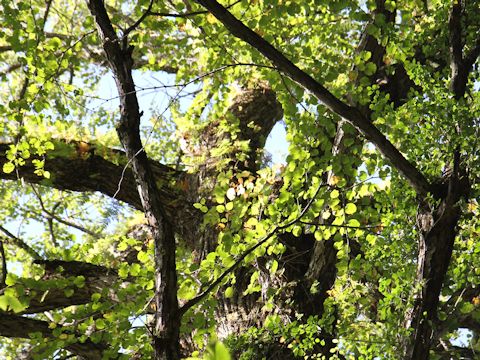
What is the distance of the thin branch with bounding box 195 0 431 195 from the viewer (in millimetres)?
2209

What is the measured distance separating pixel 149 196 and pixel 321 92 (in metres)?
1.14

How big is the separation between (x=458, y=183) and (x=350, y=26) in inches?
124

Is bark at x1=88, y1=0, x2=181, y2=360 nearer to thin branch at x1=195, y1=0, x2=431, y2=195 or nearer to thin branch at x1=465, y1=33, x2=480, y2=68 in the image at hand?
thin branch at x1=195, y1=0, x2=431, y2=195

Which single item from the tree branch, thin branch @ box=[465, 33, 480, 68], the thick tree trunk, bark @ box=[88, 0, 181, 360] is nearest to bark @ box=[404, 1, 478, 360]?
the thick tree trunk

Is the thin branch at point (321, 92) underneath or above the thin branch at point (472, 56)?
underneath

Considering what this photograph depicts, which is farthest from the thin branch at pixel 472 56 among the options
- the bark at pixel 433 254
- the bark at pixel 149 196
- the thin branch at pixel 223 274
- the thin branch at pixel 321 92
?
the bark at pixel 149 196

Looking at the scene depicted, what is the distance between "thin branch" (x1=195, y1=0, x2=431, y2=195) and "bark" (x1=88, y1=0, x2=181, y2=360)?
2.28ft

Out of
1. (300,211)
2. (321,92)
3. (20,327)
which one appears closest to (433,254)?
(300,211)

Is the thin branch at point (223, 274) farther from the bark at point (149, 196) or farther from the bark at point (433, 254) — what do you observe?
the bark at point (433, 254)

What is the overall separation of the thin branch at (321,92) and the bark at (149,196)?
69 centimetres

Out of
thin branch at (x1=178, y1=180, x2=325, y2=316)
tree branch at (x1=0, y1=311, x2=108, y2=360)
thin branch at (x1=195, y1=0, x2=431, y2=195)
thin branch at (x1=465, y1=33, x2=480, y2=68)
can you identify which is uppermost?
thin branch at (x1=465, y1=33, x2=480, y2=68)

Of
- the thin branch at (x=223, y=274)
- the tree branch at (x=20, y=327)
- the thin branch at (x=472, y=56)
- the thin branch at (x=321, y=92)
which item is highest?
the thin branch at (x=472, y=56)

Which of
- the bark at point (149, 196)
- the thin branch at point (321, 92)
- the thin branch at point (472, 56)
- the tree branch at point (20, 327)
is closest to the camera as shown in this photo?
the thin branch at point (321, 92)

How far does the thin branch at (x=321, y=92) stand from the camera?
2209 mm
